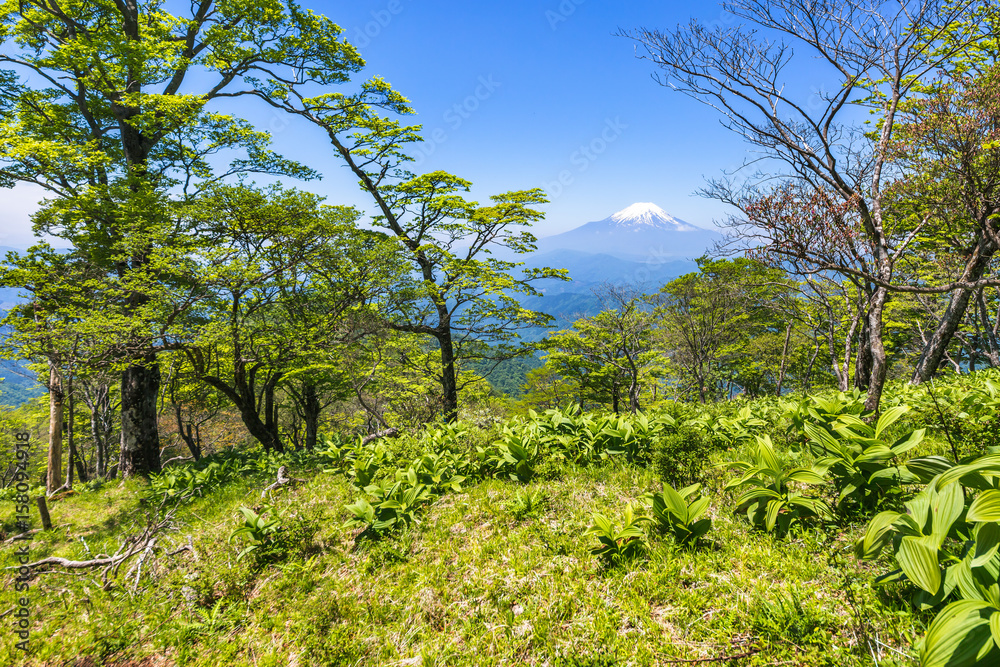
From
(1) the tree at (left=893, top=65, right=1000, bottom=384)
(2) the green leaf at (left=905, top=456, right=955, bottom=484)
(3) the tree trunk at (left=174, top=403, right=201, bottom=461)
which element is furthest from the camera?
(3) the tree trunk at (left=174, top=403, right=201, bottom=461)

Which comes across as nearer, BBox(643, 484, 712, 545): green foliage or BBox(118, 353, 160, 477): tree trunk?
BBox(643, 484, 712, 545): green foliage

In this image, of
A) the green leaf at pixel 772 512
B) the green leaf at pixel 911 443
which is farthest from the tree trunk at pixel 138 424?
the green leaf at pixel 911 443

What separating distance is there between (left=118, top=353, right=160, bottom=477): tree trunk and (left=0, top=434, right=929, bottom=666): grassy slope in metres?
7.29

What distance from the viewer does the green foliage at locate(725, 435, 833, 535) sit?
3055 mm

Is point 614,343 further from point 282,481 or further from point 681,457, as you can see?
point 282,481

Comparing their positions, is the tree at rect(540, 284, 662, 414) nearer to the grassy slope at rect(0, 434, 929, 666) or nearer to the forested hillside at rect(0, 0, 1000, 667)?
the forested hillside at rect(0, 0, 1000, 667)

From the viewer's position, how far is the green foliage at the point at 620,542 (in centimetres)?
325

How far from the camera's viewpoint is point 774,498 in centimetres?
321

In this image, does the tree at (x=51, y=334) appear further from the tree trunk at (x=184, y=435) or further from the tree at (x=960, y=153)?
the tree at (x=960, y=153)

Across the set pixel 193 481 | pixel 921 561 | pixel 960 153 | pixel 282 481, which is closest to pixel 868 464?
pixel 921 561

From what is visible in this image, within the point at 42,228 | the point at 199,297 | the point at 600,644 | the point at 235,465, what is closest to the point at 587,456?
the point at 600,644

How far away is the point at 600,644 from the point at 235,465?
8836mm

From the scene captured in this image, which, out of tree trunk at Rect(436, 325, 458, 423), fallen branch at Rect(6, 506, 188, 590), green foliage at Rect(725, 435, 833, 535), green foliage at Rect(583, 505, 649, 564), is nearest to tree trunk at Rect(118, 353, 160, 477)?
fallen branch at Rect(6, 506, 188, 590)

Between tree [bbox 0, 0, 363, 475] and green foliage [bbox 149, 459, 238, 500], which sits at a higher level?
tree [bbox 0, 0, 363, 475]
